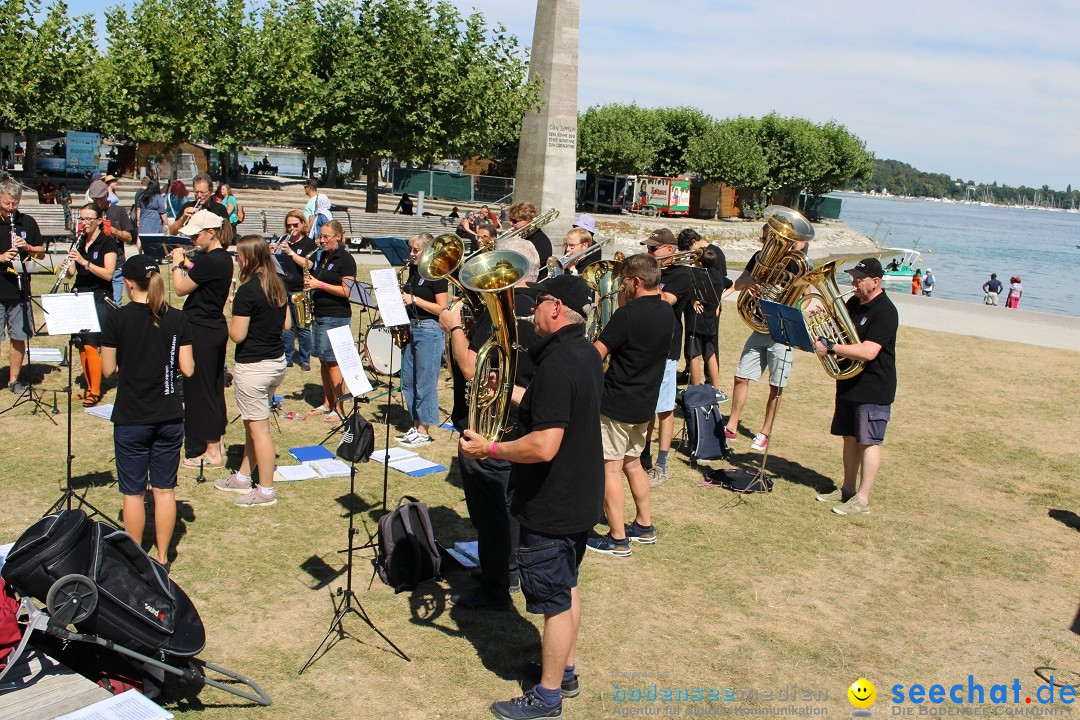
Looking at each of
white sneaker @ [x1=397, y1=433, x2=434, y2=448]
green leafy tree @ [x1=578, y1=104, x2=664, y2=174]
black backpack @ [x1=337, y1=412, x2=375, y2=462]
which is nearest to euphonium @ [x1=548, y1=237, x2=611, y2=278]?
white sneaker @ [x1=397, y1=433, x2=434, y2=448]

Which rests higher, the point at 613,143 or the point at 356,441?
the point at 613,143

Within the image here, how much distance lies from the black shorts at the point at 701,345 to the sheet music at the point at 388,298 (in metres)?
3.82

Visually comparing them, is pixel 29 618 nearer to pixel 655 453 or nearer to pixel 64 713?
pixel 64 713

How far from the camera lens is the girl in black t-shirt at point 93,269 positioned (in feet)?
29.0

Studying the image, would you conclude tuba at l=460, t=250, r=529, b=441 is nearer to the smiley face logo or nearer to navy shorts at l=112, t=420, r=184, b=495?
navy shorts at l=112, t=420, r=184, b=495

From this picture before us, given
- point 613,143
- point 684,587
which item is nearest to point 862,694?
point 684,587

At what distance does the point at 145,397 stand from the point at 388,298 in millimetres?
2521

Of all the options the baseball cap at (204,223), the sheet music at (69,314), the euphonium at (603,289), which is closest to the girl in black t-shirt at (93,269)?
the baseball cap at (204,223)

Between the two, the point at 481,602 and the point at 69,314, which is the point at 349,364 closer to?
the point at 481,602

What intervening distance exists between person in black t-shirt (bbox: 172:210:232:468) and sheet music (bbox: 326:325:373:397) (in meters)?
1.68

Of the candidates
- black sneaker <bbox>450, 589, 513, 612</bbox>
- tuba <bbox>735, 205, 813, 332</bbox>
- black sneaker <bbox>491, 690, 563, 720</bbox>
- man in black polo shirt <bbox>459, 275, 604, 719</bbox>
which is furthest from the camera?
tuba <bbox>735, 205, 813, 332</bbox>

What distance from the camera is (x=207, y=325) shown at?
23.7ft

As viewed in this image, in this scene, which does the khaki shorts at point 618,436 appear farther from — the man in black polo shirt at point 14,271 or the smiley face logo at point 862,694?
the man in black polo shirt at point 14,271

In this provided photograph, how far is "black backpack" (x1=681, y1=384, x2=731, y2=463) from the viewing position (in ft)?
27.1
